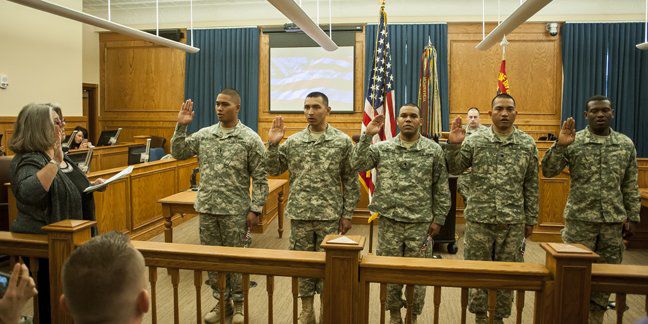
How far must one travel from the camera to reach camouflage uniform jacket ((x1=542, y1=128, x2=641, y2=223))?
286cm

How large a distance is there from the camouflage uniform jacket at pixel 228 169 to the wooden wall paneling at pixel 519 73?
5758mm

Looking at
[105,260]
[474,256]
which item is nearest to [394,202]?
[474,256]

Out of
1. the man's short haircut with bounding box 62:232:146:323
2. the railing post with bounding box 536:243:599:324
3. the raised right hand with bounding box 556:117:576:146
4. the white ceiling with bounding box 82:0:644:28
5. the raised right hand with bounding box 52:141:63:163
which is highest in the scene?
the white ceiling with bounding box 82:0:644:28

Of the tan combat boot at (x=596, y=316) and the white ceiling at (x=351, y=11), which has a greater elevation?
the white ceiling at (x=351, y=11)

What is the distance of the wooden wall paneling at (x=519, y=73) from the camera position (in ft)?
25.8

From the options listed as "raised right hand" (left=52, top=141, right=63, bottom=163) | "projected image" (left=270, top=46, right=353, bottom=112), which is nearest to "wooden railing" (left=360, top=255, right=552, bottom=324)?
"raised right hand" (left=52, top=141, right=63, bottom=163)

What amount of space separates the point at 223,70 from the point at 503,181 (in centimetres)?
702

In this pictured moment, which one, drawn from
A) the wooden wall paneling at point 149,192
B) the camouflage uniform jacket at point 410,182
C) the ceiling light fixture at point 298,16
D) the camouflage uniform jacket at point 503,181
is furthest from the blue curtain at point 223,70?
the camouflage uniform jacket at point 503,181

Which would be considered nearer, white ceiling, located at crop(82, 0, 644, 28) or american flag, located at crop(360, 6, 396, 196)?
american flag, located at crop(360, 6, 396, 196)

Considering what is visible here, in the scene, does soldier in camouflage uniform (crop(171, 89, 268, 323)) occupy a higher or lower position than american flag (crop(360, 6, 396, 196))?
lower

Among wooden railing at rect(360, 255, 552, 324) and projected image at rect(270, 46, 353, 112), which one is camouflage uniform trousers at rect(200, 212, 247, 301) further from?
projected image at rect(270, 46, 353, 112)

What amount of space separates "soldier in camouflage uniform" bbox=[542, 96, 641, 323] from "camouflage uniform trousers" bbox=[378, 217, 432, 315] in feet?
3.25

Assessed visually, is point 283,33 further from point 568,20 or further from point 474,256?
point 474,256

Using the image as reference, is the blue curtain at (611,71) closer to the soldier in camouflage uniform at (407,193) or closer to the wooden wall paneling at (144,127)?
the soldier in camouflage uniform at (407,193)
